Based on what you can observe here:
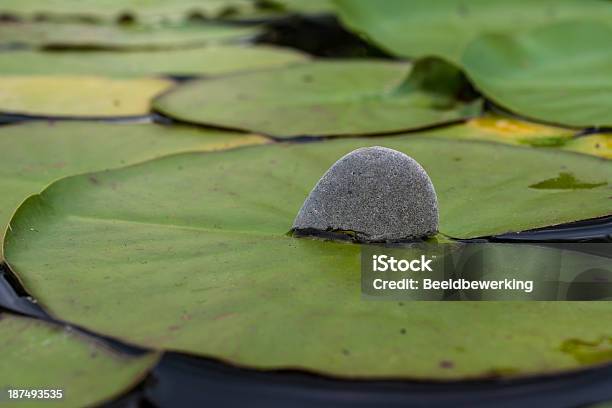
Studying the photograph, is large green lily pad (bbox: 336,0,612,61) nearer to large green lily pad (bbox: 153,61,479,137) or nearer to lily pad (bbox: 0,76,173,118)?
large green lily pad (bbox: 153,61,479,137)

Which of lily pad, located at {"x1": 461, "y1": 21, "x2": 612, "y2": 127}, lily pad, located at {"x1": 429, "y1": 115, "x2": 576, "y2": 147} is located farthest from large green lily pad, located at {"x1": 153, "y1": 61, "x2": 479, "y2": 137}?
lily pad, located at {"x1": 461, "y1": 21, "x2": 612, "y2": 127}

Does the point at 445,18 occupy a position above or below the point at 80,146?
above

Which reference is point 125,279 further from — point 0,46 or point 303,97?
point 0,46

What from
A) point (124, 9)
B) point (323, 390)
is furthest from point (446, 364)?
point (124, 9)

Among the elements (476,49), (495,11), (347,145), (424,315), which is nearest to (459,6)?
(495,11)

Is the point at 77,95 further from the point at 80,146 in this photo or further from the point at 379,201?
the point at 379,201
